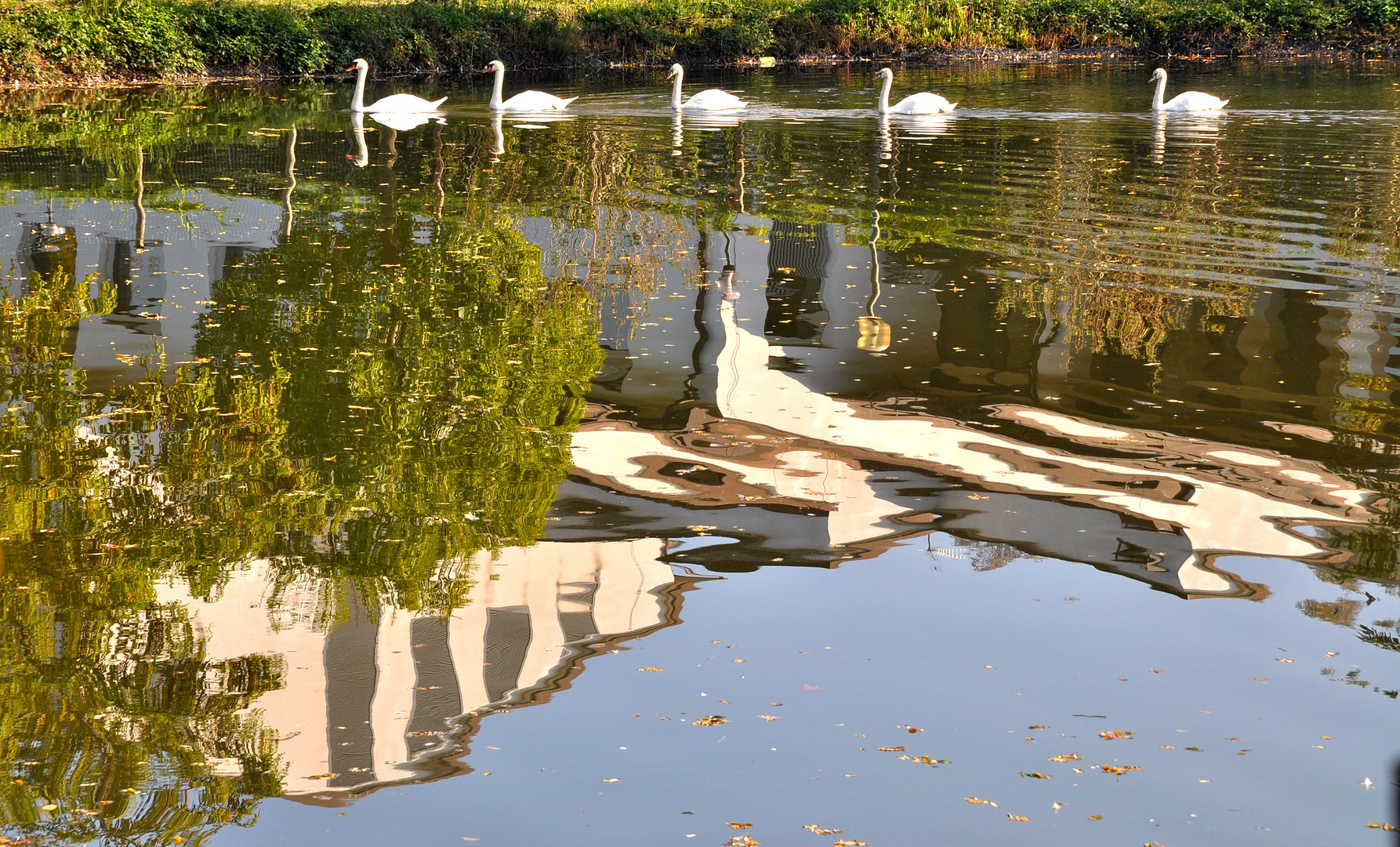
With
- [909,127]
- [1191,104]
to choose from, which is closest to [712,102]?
[909,127]

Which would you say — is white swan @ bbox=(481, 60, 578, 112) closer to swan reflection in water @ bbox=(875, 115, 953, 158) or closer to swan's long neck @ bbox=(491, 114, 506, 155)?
swan's long neck @ bbox=(491, 114, 506, 155)

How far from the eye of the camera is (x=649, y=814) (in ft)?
12.9

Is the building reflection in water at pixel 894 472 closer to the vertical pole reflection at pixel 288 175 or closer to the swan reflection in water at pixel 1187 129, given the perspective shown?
the vertical pole reflection at pixel 288 175

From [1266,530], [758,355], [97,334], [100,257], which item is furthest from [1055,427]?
[100,257]

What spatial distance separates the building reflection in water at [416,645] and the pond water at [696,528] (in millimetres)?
21

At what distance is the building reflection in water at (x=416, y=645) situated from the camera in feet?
13.9

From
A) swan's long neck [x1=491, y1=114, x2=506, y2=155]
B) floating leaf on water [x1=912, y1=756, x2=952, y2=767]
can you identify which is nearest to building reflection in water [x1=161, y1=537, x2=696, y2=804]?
floating leaf on water [x1=912, y1=756, x2=952, y2=767]

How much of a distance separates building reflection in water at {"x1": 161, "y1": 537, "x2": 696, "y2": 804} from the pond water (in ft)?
0.07

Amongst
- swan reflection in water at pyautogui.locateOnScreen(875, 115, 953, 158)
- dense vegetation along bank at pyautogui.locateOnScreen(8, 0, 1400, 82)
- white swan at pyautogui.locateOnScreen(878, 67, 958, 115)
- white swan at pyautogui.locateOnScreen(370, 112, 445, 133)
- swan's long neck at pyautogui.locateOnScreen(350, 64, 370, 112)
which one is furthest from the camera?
dense vegetation along bank at pyautogui.locateOnScreen(8, 0, 1400, 82)

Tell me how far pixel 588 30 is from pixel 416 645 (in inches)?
1445

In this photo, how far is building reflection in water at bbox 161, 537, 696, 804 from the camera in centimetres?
425

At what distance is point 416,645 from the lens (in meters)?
4.92

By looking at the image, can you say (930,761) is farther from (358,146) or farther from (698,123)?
(698,123)

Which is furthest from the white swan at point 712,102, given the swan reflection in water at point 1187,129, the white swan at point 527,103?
the swan reflection in water at point 1187,129
